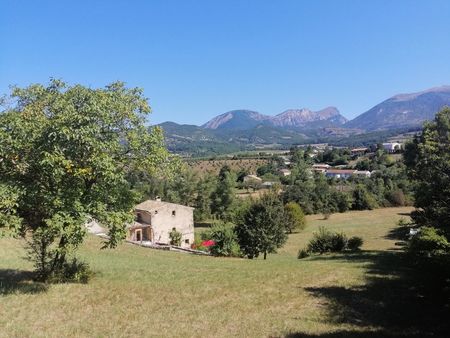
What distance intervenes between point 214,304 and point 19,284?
6.75 meters

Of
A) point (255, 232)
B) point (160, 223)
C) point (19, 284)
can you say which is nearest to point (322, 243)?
point (255, 232)

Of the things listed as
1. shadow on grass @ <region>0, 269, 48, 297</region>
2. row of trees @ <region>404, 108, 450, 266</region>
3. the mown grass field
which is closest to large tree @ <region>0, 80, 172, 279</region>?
shadow on grass @ <region>0, 269, 48, 297</region>

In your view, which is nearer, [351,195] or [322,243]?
[322,243]

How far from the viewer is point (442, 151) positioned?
1053 inches

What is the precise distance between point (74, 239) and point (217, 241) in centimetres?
2186

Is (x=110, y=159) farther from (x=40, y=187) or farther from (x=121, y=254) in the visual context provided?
(x=121, y=254)

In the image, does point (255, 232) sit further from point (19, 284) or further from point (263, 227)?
point (19, 284)

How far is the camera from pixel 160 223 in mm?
50312

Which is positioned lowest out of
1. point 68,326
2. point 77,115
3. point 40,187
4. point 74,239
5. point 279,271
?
point 279,271

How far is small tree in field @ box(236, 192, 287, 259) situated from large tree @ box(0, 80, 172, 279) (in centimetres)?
1896

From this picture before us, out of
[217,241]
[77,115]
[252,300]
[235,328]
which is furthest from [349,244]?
[77,115]

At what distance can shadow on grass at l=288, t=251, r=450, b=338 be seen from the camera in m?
11.2

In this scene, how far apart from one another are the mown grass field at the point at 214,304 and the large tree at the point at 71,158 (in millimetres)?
1816

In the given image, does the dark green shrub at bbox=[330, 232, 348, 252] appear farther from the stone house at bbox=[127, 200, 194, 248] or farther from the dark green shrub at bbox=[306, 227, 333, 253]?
the stone house at bbox=[127, 200, 194, 248]
